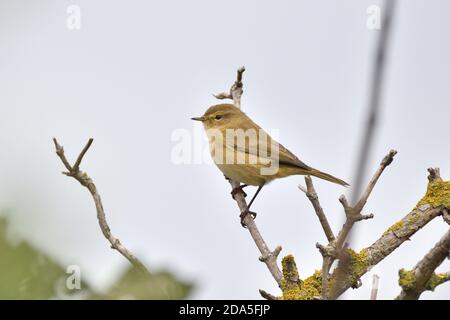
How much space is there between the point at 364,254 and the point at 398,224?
339mm

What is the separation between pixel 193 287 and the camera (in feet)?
5.57

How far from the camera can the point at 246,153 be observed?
692 centimetres

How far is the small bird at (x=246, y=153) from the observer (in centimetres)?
665

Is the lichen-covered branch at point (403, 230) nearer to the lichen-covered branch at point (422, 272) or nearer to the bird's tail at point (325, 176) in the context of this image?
the lichen-covered branch at point (422, 272)

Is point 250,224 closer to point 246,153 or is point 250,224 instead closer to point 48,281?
point 246,153

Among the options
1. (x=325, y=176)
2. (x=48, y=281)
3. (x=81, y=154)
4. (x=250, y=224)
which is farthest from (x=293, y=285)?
(x=325, y=176)

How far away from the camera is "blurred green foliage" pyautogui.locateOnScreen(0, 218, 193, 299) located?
1448mm

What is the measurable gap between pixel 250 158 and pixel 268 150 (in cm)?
24

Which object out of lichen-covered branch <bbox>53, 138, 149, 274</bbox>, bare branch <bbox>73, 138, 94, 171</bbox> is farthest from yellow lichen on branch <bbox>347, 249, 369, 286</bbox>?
bare branch <bbox>73, 138, 94, 171</bbox>

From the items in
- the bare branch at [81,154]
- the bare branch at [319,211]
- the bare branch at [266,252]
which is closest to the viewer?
the bare branch at [81,154]

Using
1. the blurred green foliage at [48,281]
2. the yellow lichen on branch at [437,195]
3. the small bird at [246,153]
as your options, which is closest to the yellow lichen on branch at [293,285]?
the yellow lichen on branch at [437,195]

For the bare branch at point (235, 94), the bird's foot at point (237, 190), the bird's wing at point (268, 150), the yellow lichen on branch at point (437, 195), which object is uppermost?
the bare branch at point (235, 94)
